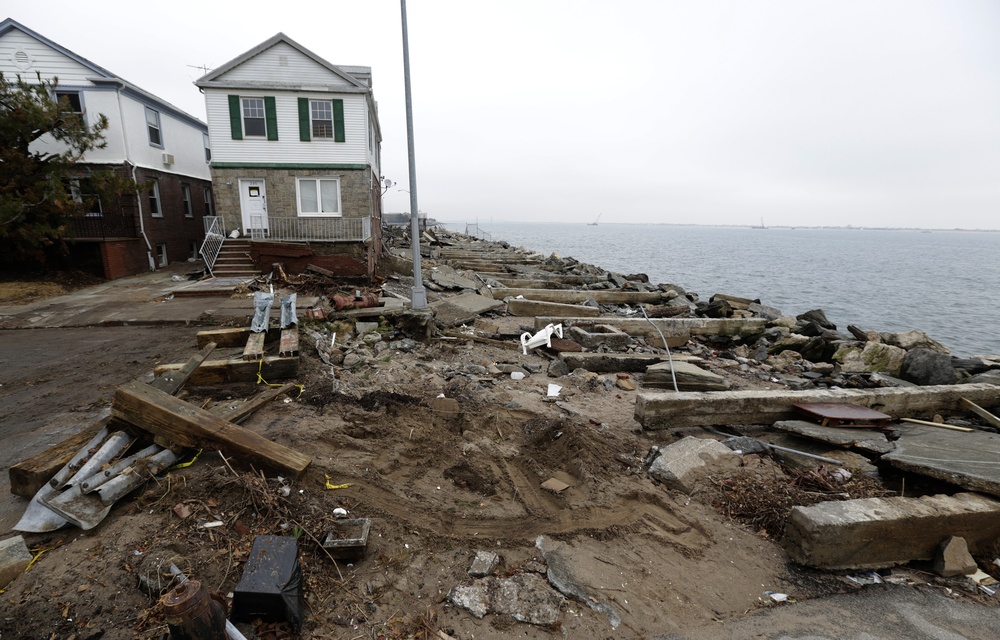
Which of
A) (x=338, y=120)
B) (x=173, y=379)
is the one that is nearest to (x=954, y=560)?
(x=173, y=379)

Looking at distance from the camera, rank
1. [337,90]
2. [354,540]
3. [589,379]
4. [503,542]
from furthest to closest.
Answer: [337,90]
[589,379]
[503,542]
[354,540]

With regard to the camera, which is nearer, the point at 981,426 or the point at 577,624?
the point at 577,624

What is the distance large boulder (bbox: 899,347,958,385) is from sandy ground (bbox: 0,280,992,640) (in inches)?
263

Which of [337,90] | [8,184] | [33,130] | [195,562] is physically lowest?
[195,562]

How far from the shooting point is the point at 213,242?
683 inches

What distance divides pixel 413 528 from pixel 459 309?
29.9 ft

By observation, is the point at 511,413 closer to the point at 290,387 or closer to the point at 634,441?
the point at 634,441

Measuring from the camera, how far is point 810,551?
3832mm

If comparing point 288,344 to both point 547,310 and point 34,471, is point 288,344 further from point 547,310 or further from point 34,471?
point 547,310

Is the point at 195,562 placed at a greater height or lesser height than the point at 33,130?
lesser

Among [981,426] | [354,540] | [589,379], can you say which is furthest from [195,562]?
[981,426]

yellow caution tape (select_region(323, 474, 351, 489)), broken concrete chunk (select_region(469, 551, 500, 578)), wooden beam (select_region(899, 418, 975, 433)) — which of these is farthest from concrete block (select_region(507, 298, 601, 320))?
broken concrete chunk (select_region(469, 551, 500, 578))

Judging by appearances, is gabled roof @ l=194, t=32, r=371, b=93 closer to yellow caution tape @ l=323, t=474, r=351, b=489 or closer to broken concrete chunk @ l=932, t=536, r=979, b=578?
yellow caution tape @ l=323, t=474, r=351, b=489

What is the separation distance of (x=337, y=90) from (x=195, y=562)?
1836 cm
